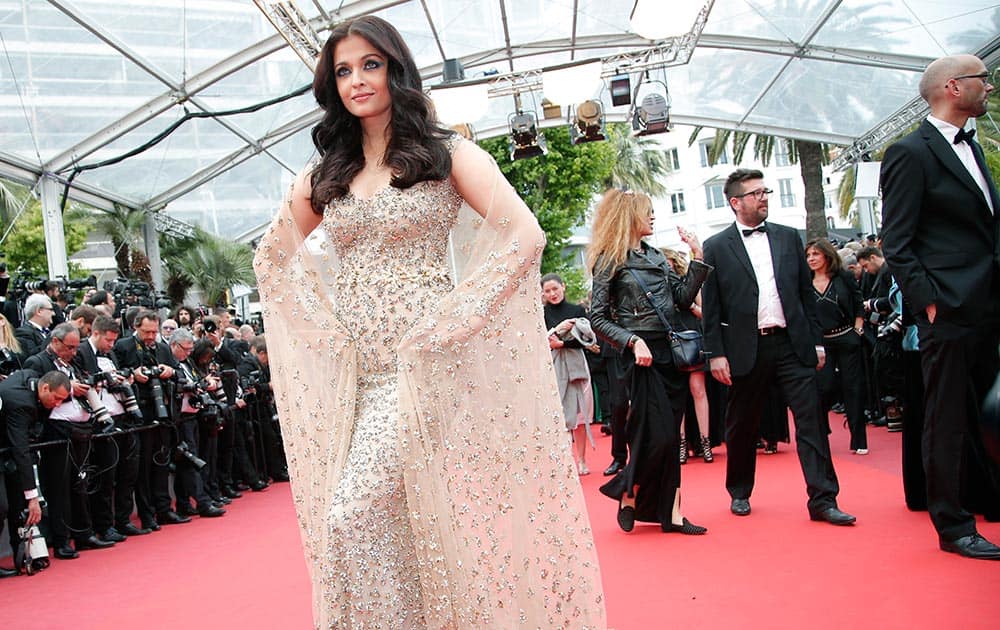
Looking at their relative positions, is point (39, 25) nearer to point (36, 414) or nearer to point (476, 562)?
point (36, 414)

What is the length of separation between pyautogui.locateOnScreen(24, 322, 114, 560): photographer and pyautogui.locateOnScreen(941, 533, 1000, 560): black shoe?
6.11m

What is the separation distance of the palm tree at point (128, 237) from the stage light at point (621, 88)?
28.9ft

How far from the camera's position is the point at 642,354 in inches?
236

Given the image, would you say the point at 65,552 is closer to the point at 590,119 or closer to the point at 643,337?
the point at 643,337

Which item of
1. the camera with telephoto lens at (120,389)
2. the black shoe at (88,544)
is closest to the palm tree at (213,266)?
the camera with telephoto lens at (120,389)

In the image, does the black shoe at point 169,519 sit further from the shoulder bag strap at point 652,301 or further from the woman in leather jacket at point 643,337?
the shoulder bag strap at point 652,301

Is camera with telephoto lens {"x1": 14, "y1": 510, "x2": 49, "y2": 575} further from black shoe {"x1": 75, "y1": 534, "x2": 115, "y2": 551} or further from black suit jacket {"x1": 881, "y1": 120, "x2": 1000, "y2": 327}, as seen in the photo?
black suit jacket {"x1": 881, "y1": 120, "x2": 1000, "y2": 327}

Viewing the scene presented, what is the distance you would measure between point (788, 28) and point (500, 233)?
13.3 meters

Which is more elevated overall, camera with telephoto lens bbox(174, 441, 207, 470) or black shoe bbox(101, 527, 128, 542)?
camera with telephoto lens bbox(174, 441, 207, 470)

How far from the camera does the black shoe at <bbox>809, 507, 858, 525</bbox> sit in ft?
19.0

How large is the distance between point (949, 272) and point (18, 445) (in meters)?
6.11

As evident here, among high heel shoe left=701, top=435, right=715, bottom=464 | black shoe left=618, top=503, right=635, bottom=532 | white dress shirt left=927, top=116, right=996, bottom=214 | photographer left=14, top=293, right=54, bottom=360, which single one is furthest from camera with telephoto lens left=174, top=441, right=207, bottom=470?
white dress shirt left=927, top=116, right=996, bottom=214

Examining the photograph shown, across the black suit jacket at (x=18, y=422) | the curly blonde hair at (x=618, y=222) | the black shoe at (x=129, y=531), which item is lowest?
the black shoe at (x=129, y=531)

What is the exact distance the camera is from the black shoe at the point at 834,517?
19.0 ft
